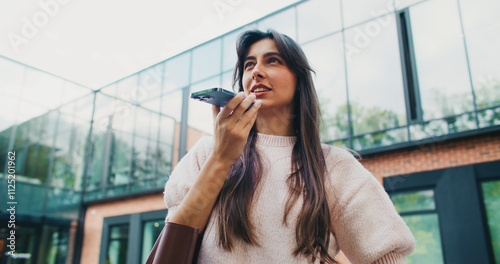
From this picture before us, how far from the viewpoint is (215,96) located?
1.15m

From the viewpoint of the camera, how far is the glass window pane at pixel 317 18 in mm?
9523

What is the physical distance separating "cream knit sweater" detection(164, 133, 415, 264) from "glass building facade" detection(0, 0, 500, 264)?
45 cm

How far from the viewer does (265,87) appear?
1404mm

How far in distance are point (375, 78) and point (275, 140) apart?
7.61 metres

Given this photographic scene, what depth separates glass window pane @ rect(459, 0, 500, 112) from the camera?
7.02 metres

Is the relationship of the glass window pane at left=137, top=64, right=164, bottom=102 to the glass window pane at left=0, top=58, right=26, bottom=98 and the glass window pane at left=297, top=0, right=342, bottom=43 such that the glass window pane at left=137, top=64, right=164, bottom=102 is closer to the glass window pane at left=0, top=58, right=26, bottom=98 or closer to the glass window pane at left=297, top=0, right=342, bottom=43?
the glass window pane at left=0, top=58, right=26, bottom=98

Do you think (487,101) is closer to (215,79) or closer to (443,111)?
(443,111)

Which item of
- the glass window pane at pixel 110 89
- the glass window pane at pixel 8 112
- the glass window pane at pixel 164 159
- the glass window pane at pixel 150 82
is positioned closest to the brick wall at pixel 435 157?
the glass window pane at pixel 164 159

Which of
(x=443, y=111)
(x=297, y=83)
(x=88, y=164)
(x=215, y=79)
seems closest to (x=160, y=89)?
(x=215, y=79)

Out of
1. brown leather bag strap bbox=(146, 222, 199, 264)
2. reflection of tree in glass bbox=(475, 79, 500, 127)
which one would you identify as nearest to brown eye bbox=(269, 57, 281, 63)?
brown leather bag strap bbox=(146, 222, 199, 264)

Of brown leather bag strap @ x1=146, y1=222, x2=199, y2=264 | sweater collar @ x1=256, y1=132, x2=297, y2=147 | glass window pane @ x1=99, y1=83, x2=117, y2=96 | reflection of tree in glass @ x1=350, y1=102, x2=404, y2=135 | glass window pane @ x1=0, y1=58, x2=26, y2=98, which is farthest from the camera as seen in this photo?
glass window pane @ x1=99, y1=83, x2=117, y2=96

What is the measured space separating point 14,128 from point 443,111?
14218mm

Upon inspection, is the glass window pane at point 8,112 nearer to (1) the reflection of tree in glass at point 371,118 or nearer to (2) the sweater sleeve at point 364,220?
(1) the reflection of tree in glass at point 371,118

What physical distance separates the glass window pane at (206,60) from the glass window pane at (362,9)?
4.35 m
